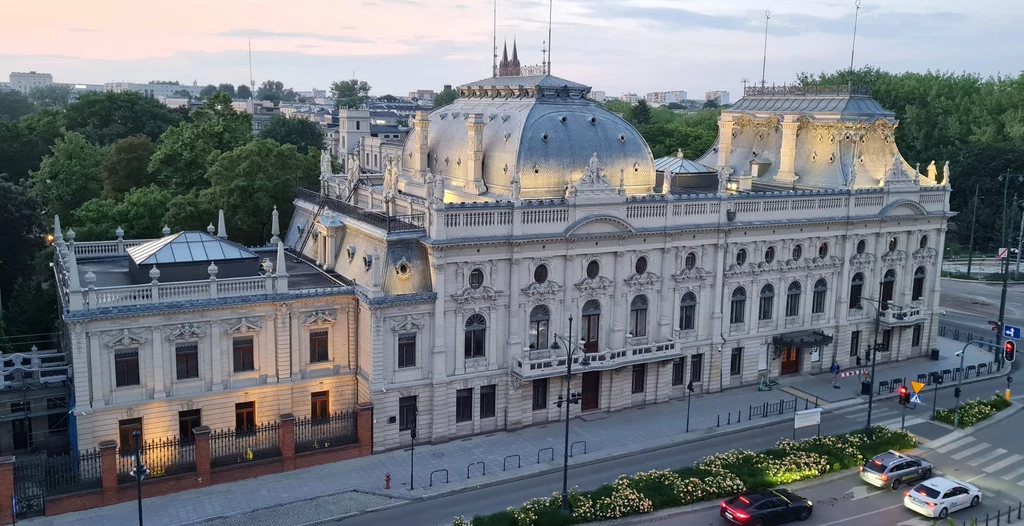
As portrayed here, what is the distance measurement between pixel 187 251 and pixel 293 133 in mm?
86409

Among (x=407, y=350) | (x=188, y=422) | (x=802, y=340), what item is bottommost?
(x=188, y=422)

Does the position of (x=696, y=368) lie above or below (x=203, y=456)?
above

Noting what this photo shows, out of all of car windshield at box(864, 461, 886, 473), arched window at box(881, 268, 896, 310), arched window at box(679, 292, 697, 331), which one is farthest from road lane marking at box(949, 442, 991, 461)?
arched window at box(679, 292, 697, 331)

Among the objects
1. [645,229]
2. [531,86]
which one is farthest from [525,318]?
[531,86]

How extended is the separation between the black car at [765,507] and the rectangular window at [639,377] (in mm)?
14668

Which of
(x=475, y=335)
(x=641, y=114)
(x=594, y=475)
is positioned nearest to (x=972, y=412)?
(x=594, y=475)

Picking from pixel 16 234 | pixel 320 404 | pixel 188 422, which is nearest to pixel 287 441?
pixel 320 404

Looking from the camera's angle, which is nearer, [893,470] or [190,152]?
[893,470]

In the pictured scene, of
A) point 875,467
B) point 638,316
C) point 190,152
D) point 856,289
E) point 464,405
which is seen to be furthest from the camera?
point 190,152

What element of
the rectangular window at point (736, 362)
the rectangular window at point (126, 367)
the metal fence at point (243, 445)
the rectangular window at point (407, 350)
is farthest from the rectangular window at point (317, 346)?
the rectangular window at point (736, 362)

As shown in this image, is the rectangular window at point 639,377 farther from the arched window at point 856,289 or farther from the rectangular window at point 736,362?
the arched window at point 856,289

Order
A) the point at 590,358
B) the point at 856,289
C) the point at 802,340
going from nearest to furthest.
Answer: the point at 590,358 → the point at 802,340 → the point at 856,289

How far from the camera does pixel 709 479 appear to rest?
40.2 meters

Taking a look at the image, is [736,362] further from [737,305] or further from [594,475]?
[594,475]
